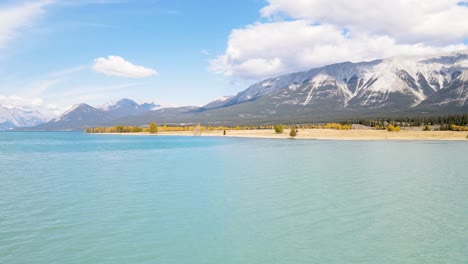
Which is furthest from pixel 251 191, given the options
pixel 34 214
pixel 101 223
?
pixel 34 214

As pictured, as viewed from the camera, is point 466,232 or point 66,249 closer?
point 66,249

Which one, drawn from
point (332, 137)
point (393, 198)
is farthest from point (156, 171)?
point (332, 137)

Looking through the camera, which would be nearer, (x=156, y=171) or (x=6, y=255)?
(x=6, y=255)

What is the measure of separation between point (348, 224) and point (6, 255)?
63.6 feet

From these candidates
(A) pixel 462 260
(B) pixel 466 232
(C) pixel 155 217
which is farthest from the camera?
(C) pixel 155 217

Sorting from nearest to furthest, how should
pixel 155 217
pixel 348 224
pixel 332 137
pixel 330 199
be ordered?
1. pixel 348 224
2. pixel 155 217
3. pixel 330 199
4. pixel 332 137

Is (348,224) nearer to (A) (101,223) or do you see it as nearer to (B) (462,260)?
(B) (462,260)

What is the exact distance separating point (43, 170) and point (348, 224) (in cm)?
4375

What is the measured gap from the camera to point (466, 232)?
23.2m

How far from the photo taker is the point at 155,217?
27.1 m

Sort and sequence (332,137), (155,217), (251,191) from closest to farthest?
(155,217), (251,191), (332,137)

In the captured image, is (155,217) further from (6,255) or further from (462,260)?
(462,260)

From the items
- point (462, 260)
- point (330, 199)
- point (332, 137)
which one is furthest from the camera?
point (332, 137)

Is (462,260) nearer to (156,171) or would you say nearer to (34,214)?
(34,214)
